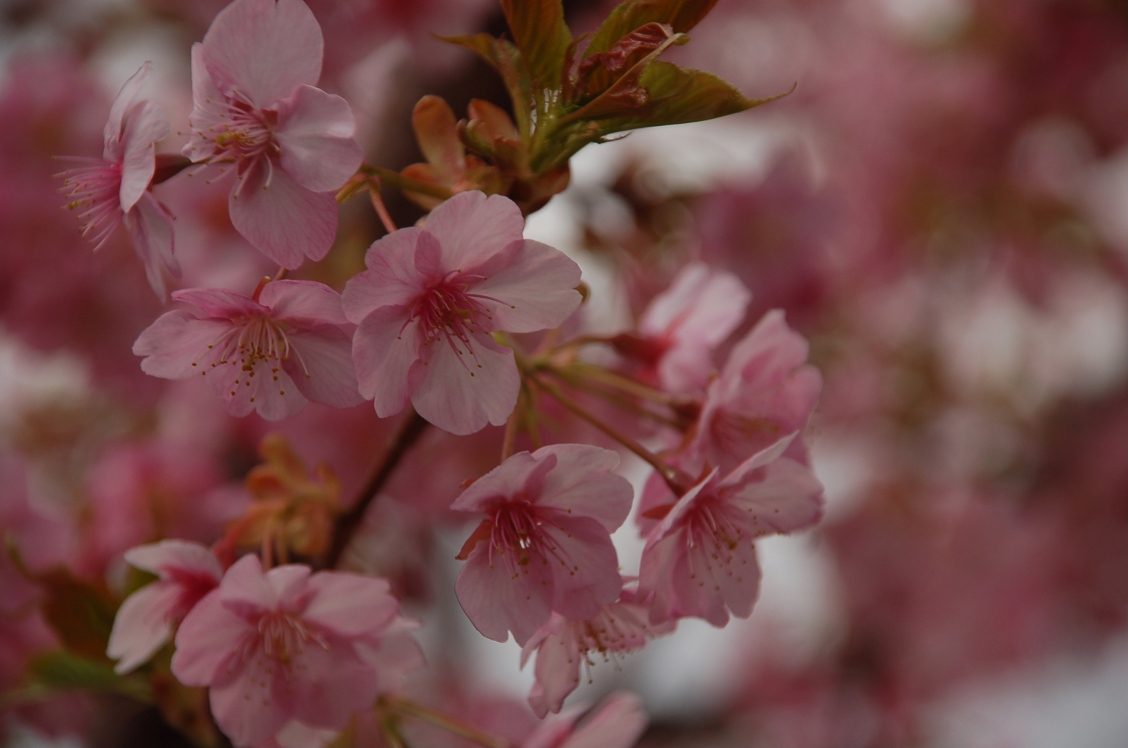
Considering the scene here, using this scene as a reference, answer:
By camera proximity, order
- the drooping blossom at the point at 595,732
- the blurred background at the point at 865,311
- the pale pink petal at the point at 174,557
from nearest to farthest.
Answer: the pale pink petal at the point at 174,557 < the drooping blossom at the point at 595,732 < the blurred background at the point at 865,311

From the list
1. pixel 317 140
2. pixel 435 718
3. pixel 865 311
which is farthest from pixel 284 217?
pixel 865 311

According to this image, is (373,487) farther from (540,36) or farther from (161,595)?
(540,36)

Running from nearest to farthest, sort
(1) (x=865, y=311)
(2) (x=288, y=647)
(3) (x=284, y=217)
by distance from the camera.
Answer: (3) (x=284, y=217) < (2) (x=288, y=647) < (1) (x=865, y=311)

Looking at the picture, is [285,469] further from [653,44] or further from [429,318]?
[653,44]

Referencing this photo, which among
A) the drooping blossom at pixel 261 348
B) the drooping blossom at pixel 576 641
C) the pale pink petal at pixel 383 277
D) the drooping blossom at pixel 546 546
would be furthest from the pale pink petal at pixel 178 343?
the drooping blossom at pixel 576 641

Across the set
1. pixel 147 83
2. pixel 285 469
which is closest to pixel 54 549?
pixel 285 469

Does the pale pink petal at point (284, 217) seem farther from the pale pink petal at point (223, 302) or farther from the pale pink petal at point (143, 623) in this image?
the pale pink petal at point (143, 623)
